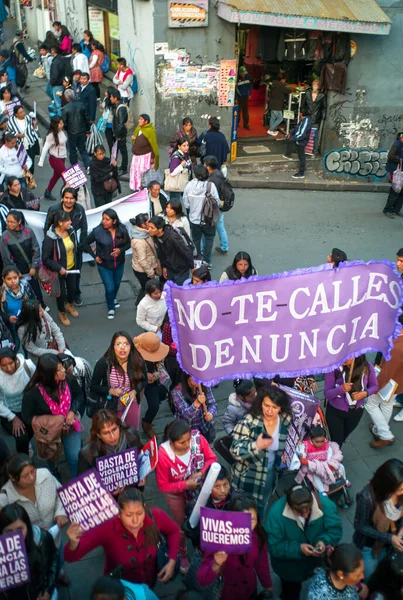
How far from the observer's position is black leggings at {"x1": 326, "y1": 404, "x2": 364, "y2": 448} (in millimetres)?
6156

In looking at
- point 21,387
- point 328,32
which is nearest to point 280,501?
point 21,387

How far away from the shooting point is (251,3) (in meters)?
13.0

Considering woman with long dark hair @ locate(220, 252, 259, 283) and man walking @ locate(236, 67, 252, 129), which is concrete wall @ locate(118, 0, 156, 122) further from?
woman with long dark hair @ locate(220, 252, 259, 283)

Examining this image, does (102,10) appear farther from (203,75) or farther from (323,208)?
(323,208)

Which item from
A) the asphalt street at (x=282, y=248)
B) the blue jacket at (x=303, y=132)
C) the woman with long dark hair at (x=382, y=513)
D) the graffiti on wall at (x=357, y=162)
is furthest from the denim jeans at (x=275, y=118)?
the woman with long dark hair at (x=382, y=513)

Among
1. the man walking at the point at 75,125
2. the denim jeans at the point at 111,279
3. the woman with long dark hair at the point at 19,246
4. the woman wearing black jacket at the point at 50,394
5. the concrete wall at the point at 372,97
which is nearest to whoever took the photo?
the woman wearing black jacket at the point at 50,394

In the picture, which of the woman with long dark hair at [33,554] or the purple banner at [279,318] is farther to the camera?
the purple banner at [279,318]

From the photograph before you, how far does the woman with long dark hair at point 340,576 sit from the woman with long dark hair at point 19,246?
187 inches

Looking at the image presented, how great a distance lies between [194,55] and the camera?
549 inches

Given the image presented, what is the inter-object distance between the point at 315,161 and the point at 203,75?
302cm

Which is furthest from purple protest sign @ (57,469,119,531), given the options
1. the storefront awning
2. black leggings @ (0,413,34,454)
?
the storefront awning

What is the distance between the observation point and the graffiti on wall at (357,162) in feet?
45.2

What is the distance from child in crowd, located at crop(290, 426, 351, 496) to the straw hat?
1.52 metres

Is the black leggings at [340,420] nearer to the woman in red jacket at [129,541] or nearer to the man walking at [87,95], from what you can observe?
the woman in red jacket at [129,541]
